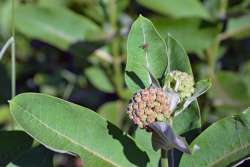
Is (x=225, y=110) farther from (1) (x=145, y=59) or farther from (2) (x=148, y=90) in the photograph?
(2) (x=148, y=90)

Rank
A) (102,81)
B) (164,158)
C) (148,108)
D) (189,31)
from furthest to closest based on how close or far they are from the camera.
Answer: (102,81) < (189,31) < (164,158) < (148,108)

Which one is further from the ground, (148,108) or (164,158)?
(148,108)

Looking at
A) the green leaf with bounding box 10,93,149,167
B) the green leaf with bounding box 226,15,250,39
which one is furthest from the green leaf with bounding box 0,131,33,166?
the green leaf with bounding box 226,15,250,39

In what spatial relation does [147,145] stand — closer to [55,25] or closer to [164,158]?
[164,158]

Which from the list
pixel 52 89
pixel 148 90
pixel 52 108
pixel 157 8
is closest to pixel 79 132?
pixel 52 108

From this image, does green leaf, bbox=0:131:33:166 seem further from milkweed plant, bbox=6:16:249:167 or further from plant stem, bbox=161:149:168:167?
plant stem, bbox=161:149:168:167

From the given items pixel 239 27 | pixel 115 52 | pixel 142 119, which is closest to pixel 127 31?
pixel 115 52

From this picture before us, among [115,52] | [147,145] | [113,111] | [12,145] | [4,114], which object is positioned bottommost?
[4,114]
